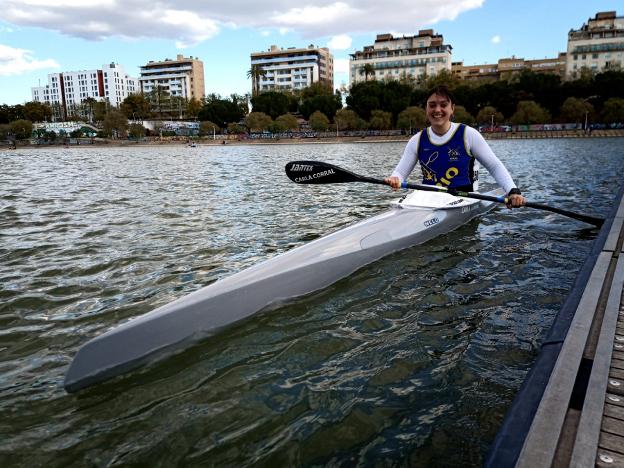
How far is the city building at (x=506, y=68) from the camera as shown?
138m

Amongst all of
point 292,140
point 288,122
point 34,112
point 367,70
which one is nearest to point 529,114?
point 292,140

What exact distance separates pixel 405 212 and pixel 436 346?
3.43m

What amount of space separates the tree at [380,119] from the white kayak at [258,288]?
Result: 312 feet

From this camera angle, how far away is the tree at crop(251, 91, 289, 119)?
12038 centimetres

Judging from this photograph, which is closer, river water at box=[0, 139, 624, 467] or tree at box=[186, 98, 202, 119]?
river water at box=[0, 139, 624, 467]

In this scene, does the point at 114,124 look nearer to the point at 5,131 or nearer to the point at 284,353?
the point at 5,131

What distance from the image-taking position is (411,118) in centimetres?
9400

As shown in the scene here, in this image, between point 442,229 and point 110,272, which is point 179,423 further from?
point 442,229

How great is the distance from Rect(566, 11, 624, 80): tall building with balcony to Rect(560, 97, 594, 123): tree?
4011cm

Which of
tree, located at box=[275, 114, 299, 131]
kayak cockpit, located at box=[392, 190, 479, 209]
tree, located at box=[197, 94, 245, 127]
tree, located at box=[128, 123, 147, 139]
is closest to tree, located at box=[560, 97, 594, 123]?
tree, located at box=[275, 114, 299, 131]

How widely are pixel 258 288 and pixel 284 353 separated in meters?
0.88

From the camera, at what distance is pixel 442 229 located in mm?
8117

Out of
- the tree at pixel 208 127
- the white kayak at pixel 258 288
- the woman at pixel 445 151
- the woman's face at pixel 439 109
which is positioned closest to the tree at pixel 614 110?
the tree at pixel 208 127

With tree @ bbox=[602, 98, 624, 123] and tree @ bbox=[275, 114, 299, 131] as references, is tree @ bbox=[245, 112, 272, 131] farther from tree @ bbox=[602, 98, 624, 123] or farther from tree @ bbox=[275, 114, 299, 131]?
tree @ bbox=[602, 98, 624, 123]
